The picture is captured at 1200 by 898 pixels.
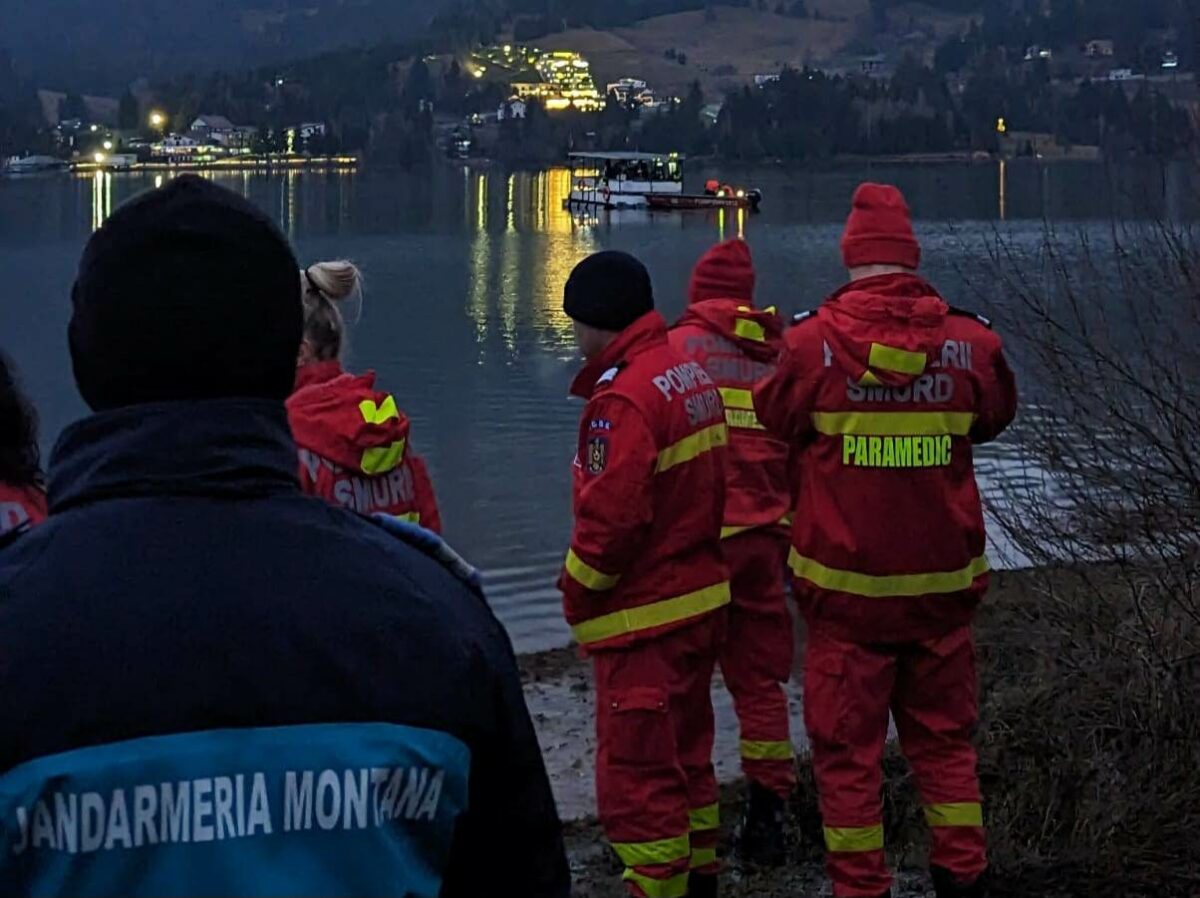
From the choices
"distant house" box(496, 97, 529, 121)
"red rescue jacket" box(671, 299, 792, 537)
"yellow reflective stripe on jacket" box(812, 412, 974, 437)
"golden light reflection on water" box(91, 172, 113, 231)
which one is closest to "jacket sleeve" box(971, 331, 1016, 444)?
"yellow reflective stripe on jacket" box(812, 412, 974, 437)

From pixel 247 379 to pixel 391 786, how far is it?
1.47 ft

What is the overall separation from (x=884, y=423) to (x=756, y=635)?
1386 millimetres

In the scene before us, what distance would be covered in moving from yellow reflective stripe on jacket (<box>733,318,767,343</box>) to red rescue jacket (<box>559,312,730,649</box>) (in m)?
1.36

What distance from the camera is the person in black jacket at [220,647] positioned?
5.22 ft

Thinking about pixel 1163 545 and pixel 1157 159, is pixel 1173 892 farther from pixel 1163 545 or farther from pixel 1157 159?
pixel 1157 159

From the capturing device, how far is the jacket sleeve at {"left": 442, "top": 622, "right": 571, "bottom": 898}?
5.89 ft

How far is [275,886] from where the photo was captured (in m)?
1.61

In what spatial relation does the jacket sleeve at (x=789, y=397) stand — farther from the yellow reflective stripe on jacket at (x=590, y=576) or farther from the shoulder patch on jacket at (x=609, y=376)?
the yellow reflective stripe on jacket at (x=590, y=576)

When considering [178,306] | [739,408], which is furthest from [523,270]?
[178,306]

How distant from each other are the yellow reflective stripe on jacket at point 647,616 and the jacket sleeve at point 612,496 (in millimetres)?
107

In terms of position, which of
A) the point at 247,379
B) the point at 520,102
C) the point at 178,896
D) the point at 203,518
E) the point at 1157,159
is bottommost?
the point at 178,896

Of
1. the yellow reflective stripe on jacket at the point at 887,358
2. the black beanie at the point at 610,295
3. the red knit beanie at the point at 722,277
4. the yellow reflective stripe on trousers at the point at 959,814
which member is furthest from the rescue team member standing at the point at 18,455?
the red knit beanie at the point at 722,277

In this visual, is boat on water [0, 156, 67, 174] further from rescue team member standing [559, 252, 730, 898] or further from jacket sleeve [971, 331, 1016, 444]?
jacket sleeve [971, 331, 1016, 444]

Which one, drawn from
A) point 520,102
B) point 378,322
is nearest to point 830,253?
point 378,322
